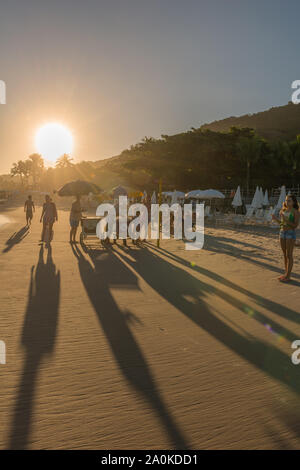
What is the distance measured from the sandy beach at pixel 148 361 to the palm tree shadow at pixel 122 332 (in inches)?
0.6

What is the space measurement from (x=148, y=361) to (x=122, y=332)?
0.80m

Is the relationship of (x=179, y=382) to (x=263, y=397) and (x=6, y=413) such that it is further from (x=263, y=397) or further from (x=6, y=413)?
(x=6, y=413)

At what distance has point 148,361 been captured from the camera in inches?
136

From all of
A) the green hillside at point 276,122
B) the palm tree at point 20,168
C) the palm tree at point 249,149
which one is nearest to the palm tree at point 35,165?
the palm tree at point 20,168

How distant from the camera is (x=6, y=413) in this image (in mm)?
2598

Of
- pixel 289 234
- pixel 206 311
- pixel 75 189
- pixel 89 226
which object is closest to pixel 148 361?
pixel 206 311

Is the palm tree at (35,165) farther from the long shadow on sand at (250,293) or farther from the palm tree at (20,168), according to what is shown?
the long shadow on sand at (250,293)

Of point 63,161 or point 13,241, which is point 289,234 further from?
point 63,161

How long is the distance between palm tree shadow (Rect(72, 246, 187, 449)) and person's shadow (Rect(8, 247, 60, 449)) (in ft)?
2.01

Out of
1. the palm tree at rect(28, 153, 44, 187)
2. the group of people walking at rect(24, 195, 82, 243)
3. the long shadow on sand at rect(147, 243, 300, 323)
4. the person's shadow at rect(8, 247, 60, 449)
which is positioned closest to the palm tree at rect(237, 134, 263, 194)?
the group of people walking at rect(24, 195, 82, 243)

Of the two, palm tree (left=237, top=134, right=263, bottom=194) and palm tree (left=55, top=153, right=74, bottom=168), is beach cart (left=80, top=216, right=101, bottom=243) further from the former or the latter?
palm tree (left=55, top=153, right=74, bottom=168)

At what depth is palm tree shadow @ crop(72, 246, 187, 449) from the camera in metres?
2.69
